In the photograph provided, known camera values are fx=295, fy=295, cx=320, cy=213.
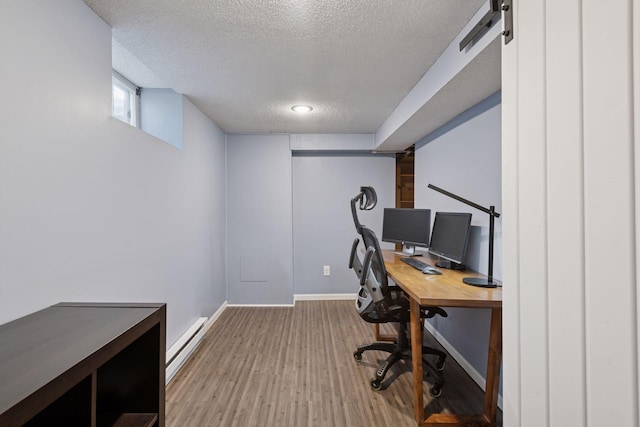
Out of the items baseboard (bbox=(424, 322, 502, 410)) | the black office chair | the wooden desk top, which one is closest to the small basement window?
the black office chair

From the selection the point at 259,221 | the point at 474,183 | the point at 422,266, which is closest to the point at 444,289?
the point at 422,266

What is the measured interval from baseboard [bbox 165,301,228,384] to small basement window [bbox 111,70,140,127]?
1.79 m

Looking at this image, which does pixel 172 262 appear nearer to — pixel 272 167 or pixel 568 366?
pixel 272 167

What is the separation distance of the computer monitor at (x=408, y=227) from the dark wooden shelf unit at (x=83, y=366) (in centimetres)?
235

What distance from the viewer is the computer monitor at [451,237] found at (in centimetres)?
219

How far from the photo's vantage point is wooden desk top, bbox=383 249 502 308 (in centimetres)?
159

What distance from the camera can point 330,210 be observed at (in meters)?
4.20

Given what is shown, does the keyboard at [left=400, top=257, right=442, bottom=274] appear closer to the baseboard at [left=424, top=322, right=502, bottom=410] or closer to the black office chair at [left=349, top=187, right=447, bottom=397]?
the black office chair at [left=349, top=187, right=447, bottom=397]

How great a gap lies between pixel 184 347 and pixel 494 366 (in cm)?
224

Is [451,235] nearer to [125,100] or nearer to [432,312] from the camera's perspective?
[432,312]

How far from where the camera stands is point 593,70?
0.63m

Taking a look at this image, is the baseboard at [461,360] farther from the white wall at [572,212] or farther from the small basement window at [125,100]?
the small basement window at [125,100]

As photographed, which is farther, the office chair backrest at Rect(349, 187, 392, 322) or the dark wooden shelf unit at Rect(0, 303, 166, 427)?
the office chair backrest at Rect(349, 187, 392, 322)

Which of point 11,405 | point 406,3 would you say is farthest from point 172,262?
point 406,3
